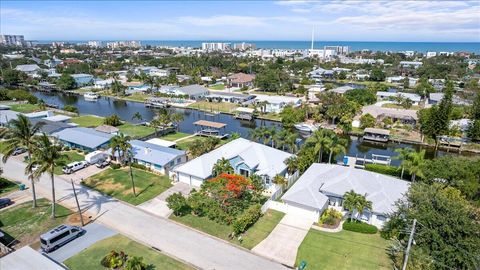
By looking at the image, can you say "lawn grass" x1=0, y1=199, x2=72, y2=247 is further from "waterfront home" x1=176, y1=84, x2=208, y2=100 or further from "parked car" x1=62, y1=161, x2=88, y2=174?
"waterfront home" x1=176, y1=84, x2=208, y2=100

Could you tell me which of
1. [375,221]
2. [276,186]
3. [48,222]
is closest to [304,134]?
[276,186]

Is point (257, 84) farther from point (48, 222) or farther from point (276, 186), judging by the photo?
point (48, 222)

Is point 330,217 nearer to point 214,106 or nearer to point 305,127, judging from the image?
point 305,127

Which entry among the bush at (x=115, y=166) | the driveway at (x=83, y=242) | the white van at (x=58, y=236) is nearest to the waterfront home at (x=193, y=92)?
the bush at (x=115, y=166)

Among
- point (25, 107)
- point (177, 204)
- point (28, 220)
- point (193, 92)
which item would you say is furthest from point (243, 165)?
point (25, 107)

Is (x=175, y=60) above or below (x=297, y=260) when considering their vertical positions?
above

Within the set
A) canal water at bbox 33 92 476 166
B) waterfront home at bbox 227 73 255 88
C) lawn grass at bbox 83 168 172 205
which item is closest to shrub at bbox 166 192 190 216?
lawn grass at bbox 83 168 172 205
